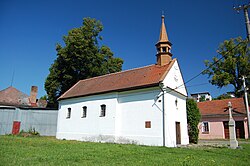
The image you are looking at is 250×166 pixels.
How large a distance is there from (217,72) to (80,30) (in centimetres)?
2292

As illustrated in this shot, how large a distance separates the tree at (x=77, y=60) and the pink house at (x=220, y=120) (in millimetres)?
17239

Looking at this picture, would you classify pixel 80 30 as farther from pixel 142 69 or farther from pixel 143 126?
pixel 143 126

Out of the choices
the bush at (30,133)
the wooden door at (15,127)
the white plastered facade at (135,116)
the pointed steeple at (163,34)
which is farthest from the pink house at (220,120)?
the wooden door at (15,127)

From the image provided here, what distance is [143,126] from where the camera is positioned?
1684 cm

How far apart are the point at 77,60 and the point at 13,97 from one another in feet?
59.7

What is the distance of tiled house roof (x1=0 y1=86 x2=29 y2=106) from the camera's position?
3953 cm

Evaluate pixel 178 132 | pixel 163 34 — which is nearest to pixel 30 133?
pixel 178 132

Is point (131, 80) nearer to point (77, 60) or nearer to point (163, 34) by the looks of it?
point (163, 34)

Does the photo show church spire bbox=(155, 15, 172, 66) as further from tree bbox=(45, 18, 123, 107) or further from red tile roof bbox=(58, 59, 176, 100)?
tree bbox=(45, 18, 123, 107)

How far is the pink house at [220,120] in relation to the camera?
27.1 m

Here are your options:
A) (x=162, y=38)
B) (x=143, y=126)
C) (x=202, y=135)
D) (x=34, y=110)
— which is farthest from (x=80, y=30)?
(x=202, y=135)

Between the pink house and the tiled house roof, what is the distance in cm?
3314

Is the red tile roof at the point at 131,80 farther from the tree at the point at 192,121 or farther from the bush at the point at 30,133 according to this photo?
the bush at the point at 30,133

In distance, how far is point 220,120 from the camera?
2872cm
